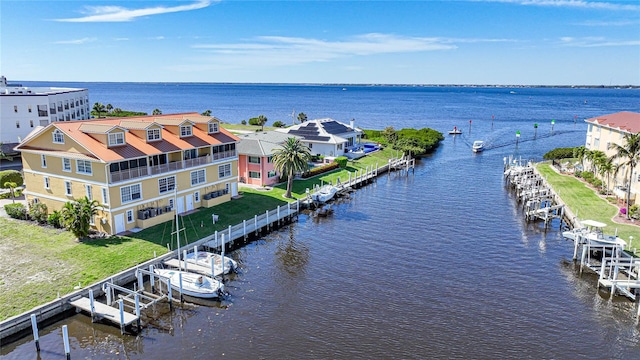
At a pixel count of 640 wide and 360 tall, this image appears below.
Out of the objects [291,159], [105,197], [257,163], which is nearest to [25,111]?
[257,163]

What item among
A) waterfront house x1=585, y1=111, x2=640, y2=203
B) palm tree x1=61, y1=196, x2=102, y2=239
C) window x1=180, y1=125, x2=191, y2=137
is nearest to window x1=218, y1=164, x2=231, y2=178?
window x1=180, y1=125, x2=191, y2=137

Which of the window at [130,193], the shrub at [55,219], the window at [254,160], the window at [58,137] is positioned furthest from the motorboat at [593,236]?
the window at [58,137]

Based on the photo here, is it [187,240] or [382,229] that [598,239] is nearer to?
[382,229]

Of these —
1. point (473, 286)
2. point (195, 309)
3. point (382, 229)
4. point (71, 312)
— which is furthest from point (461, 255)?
point (71, 312)

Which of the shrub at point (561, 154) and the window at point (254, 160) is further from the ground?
the window at point (254, 160)

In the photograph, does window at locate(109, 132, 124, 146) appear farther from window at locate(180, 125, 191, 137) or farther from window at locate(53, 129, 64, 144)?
window at locate(180, 125, 191, 137)

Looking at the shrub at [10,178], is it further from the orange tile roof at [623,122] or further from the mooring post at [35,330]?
the orange tile roof at [623,122]
